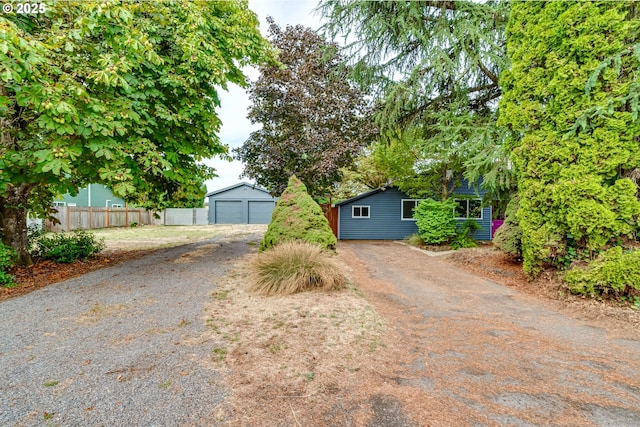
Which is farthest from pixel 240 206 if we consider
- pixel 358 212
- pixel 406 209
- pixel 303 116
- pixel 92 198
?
pixel 303 116

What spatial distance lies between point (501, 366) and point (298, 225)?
4847 mm

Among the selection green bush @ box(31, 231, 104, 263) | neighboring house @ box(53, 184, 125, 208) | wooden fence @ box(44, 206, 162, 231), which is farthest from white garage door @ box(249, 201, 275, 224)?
green bush @ box(31, 231, 104, 263)

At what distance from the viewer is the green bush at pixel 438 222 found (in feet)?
37.9

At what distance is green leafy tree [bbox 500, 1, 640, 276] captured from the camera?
4594 mm

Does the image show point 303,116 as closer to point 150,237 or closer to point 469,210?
point 150,237

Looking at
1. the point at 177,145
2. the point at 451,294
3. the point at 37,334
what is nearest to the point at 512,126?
the point at 451,294

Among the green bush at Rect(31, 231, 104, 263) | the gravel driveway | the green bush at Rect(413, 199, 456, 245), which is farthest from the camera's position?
the green bush at Rect(413, 199, 456, 245)

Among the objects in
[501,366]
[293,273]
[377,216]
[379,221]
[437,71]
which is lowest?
[501,366]

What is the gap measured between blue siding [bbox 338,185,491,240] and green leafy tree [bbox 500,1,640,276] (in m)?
8.99

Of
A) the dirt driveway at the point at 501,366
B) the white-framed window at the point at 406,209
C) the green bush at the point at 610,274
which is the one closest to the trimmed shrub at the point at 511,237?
the green bush at the point at 610,274

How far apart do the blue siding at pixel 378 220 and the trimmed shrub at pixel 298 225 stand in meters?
7.78

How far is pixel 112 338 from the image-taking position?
3.24m

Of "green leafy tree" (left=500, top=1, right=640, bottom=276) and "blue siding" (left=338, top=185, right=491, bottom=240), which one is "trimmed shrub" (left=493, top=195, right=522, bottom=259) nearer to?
"green leafy tree" (left=500, top=1, right=640, bottom=276)

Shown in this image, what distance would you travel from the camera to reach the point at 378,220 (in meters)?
15.1
